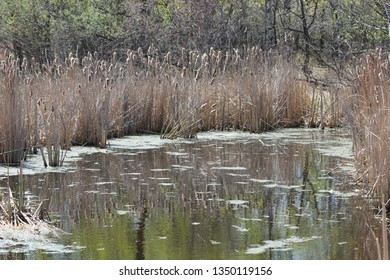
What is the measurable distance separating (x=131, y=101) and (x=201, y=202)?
4.42 metres

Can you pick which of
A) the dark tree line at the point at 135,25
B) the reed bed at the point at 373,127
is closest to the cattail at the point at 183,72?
the reed bed at the point at 373,127

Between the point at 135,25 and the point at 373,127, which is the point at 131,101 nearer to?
the point at 373,127

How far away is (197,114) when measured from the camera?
10.8m

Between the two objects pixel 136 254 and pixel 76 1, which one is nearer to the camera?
pixel 136 254

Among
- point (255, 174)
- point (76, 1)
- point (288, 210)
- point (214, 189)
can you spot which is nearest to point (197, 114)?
point (255, 174)

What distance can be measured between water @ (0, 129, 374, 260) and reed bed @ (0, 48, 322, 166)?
0.44 metres

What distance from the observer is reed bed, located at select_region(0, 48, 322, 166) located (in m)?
8.23

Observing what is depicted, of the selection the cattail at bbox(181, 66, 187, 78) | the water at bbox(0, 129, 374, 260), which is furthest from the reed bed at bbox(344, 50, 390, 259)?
the cattail at bbox(181, 66, 187, 78)

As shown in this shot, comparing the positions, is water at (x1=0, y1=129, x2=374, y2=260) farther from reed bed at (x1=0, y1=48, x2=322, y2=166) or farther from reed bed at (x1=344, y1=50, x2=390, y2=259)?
reed bed at (x1=0, y1=48, x2=322, y2=166)

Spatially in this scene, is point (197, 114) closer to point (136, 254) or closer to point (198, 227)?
point (198, 227)

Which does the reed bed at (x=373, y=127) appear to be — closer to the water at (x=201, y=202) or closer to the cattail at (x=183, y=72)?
the water at (x=201, y=202)

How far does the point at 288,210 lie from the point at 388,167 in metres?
0.82

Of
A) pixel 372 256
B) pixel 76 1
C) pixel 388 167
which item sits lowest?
pixel 372 256

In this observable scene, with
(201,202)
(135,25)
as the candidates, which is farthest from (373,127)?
(135,25)
